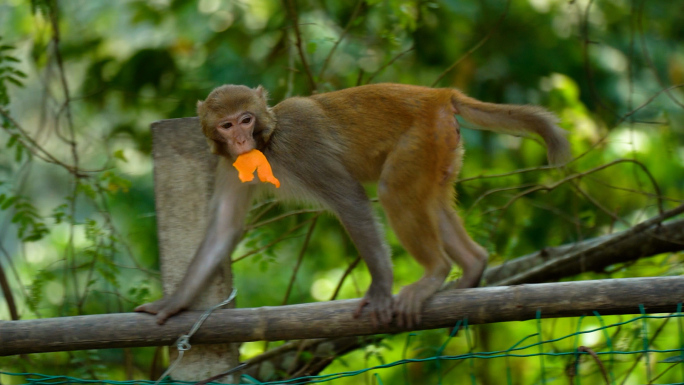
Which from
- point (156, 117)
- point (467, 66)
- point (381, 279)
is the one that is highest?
point (467, 66)

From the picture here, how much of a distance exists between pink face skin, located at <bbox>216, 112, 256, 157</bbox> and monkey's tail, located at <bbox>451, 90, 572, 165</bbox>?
1349mm

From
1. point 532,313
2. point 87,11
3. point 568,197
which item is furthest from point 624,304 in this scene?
point 87,11

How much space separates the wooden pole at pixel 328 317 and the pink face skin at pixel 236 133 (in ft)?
3.72

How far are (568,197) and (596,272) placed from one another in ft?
3.71

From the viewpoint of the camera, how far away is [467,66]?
21.7 feet

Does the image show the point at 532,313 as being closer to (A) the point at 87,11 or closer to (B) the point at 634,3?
(B) the point at 634,3

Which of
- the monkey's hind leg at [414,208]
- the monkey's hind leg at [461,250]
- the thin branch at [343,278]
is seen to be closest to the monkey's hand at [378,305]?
the monkey's hind leg at [414,208]

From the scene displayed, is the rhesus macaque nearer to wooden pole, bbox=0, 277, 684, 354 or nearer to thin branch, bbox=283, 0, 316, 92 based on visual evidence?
wooden pole, bbox=0, 277, 684, 354

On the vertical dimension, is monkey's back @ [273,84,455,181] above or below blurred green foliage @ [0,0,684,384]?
below

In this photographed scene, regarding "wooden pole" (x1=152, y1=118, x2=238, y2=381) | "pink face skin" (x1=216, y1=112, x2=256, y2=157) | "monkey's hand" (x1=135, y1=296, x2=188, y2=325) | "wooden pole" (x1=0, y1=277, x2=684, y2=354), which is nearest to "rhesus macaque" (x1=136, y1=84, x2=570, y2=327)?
"pink face skin" (x1=216, y1=112, x2=256, y2=157)

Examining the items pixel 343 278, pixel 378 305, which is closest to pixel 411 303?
pixel 378 305

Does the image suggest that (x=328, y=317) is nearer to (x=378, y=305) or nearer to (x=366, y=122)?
(x=378, y=305)

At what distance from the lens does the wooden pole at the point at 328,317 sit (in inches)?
102

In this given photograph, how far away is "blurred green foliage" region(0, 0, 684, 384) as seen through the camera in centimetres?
579
